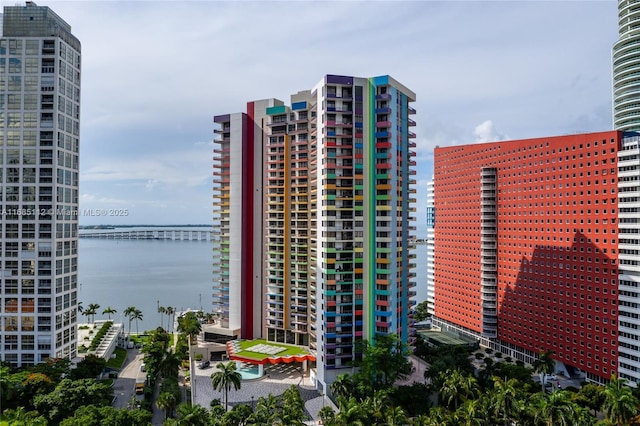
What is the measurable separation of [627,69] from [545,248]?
45.1 m

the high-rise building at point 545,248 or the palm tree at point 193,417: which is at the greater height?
the high-rise building at point 545,248

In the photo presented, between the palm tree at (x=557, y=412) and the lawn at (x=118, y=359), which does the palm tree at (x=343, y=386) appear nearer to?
the palm tree at (x=557, y=412)

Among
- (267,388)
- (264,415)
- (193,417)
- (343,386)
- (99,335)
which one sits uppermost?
(193,417)

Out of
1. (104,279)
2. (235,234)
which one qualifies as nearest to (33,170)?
(235,234)

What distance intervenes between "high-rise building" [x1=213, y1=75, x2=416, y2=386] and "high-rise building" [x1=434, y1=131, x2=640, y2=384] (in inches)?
831

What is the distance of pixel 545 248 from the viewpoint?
68625 mm

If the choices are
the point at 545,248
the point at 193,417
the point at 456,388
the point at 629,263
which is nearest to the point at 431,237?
the point at 545,248

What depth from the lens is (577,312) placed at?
6294 centimetres

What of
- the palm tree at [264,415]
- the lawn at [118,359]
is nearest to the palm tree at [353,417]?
the palm tree at [264,415]

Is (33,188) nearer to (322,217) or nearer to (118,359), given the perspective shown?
(118,359)

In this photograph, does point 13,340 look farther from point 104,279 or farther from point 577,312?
point 104,279

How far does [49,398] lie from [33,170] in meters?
28.3

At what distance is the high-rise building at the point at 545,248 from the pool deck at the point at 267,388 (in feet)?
116

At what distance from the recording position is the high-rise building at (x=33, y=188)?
57094 mm
